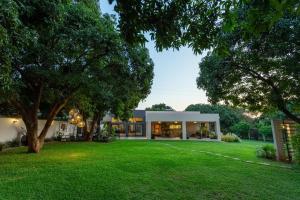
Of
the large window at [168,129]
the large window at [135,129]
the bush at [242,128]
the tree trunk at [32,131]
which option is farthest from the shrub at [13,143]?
the bush at [242,128]

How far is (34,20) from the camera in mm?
5473

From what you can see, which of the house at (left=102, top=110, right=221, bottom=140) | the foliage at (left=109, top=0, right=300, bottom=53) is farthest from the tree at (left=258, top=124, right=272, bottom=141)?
the foliage at (left=109, top=0, right=300, bottom=53)

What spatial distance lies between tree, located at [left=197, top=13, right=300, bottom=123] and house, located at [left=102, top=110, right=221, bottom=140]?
18.0 metres

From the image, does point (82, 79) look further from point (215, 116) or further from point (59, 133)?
point (215, 116)

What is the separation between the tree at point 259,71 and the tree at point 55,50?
4388 millimetres

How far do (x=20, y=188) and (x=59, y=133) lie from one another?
58.8 ft

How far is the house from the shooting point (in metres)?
26.7

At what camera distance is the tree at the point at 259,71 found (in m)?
6.16

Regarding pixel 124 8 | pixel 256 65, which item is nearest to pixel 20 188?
pixel 124 8

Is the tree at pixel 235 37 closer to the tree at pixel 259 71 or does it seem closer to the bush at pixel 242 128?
the tree at pixel 259 71

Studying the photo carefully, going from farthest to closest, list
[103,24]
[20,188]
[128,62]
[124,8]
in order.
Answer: [128,62] → [103,24] → [20,188] → [124,8]

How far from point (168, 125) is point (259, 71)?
22984 millimetres

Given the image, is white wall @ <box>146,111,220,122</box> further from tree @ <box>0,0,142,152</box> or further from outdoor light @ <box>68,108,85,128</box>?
tree @ <box>0,0,142,152</box>

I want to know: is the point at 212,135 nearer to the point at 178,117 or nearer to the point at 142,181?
the point at 178,117
